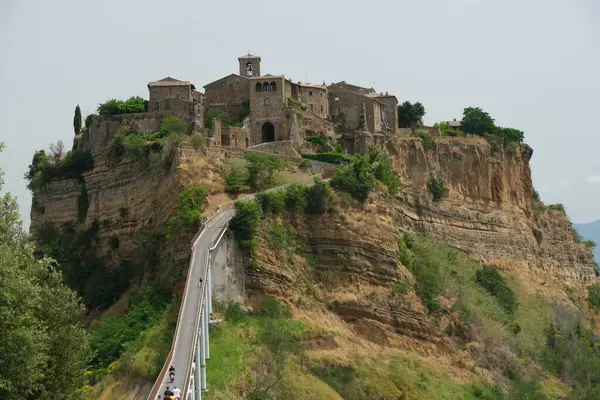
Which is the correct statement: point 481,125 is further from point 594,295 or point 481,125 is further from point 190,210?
point 190,210

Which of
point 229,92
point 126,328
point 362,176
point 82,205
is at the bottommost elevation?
point 126,328

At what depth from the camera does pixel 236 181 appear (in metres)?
52.4

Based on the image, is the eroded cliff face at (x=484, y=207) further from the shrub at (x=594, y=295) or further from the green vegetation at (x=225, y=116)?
the green vegetation at (x=225, y=116)

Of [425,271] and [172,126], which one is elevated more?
[172,126]

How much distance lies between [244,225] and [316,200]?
256 inches

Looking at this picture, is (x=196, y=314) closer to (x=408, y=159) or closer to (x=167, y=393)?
(x=167, y=393)

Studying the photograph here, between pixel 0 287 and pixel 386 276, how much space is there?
26478 millimetres

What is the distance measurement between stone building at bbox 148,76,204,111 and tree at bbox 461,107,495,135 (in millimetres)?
23578

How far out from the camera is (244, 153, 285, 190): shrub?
5300cm

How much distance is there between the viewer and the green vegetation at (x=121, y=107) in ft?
202

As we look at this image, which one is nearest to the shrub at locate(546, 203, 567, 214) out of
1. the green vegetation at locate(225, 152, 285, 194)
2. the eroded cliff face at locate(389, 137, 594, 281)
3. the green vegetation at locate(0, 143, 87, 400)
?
the eroded cliff face at locate(389, 137, 594, 281)

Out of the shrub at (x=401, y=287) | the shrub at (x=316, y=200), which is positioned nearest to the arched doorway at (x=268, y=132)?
the shrub at (x=316, y=200)

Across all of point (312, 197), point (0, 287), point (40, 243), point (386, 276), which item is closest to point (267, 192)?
point (312, 197)

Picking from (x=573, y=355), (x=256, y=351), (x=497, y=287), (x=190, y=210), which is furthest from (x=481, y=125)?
(x=256, y=351)
